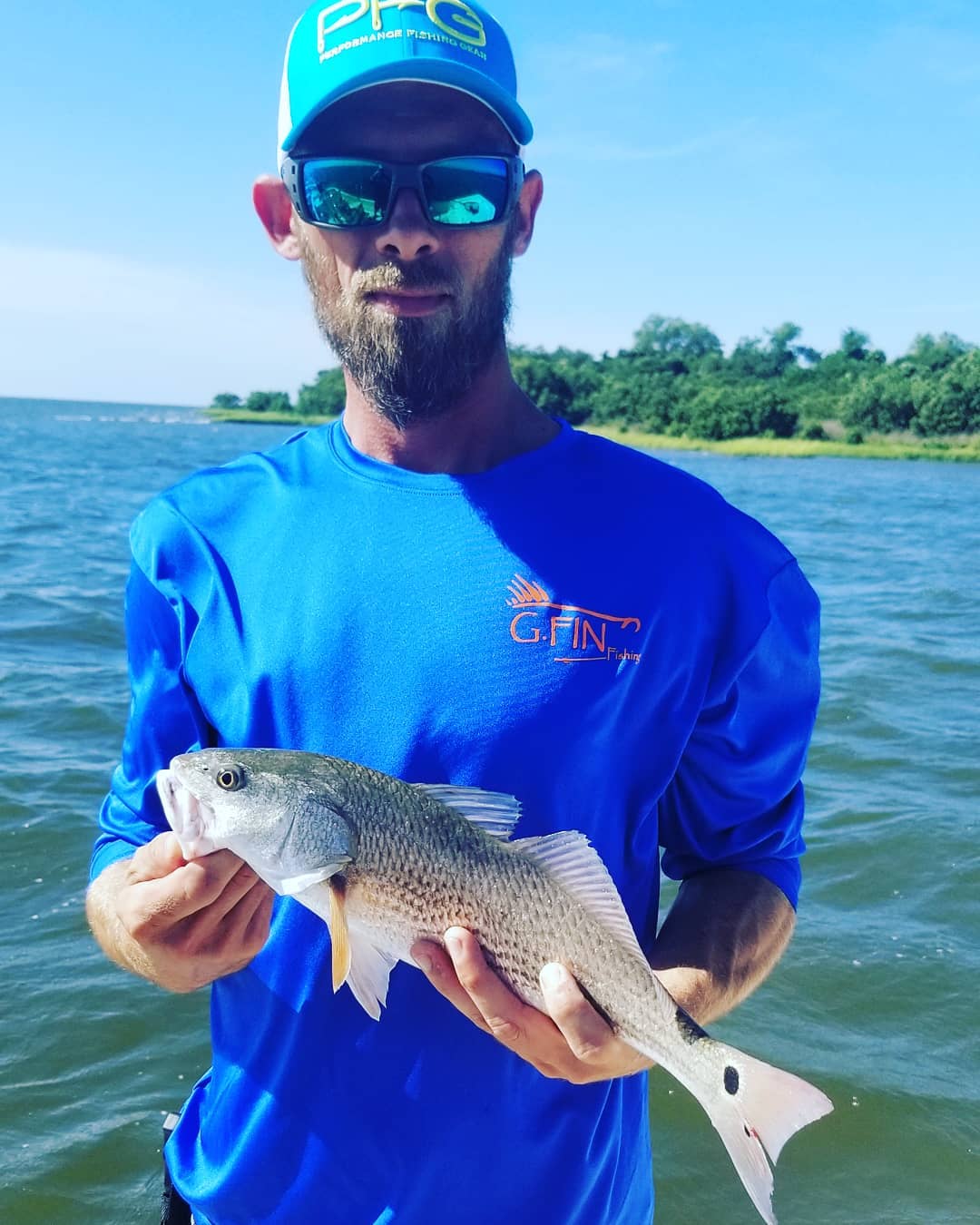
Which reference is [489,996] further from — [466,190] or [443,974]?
[466,190]

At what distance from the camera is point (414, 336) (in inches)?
95.6

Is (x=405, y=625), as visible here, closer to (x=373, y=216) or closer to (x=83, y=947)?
(x=373, y=216)

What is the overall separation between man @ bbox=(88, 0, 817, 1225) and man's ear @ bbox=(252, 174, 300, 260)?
11 centimetres

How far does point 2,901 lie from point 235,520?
6.26m

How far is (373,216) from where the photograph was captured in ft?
7.93

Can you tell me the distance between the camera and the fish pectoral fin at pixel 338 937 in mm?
2068

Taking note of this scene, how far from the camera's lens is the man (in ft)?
7.27

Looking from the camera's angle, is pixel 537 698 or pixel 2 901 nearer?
pixel 537 698

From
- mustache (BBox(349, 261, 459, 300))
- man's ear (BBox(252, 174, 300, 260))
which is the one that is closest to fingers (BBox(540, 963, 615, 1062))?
mustache (BBox(349, 261, 459, 300))

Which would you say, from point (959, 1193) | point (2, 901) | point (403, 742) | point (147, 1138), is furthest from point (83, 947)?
point (403, 742)

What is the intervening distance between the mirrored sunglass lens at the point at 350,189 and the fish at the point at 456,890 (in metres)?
1.20

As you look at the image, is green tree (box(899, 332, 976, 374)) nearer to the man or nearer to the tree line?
the tree line

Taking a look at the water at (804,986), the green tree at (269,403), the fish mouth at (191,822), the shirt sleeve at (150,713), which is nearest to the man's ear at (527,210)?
the shirt sleeve at (150,713)

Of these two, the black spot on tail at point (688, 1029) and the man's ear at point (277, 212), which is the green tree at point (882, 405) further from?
the black spot on tail at point (688, 1029)
